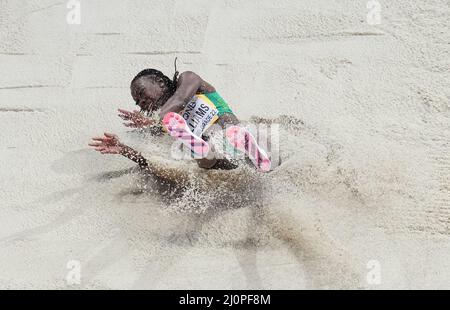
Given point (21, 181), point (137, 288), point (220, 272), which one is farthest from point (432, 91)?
point (21, 181)

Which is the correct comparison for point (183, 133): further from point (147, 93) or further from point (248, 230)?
point (248, 230)

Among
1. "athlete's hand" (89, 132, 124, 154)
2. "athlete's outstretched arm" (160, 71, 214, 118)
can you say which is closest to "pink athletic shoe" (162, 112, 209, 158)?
"athlete's outstretched arm" (160, 71, 214, 118)

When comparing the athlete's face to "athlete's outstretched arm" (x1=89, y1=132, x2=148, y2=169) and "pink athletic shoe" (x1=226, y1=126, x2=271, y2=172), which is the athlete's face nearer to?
"athlete's outstretched arm" (x1=89, y1=132, x2=148, y2=169)

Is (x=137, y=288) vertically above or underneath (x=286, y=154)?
underneath

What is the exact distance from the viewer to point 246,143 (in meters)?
3.66

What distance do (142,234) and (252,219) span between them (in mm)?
597

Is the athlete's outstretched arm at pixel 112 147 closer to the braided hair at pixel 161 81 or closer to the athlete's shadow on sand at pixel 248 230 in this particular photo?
the athlete's shadow on sand at pixel 248 230

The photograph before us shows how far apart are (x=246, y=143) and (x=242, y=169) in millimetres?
203

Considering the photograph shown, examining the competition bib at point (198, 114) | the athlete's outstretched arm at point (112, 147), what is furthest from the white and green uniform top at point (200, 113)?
the athlete's outstretched arm at point (112, 147)

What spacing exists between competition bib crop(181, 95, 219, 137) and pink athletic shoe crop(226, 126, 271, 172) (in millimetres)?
163

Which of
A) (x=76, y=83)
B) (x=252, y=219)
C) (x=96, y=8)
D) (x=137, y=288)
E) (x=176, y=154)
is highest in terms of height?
(x=96, y=8)

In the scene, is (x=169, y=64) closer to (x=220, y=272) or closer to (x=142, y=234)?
(x=142, y=234)

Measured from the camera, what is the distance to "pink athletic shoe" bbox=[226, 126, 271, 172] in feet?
12.0

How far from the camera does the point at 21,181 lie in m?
4.21
